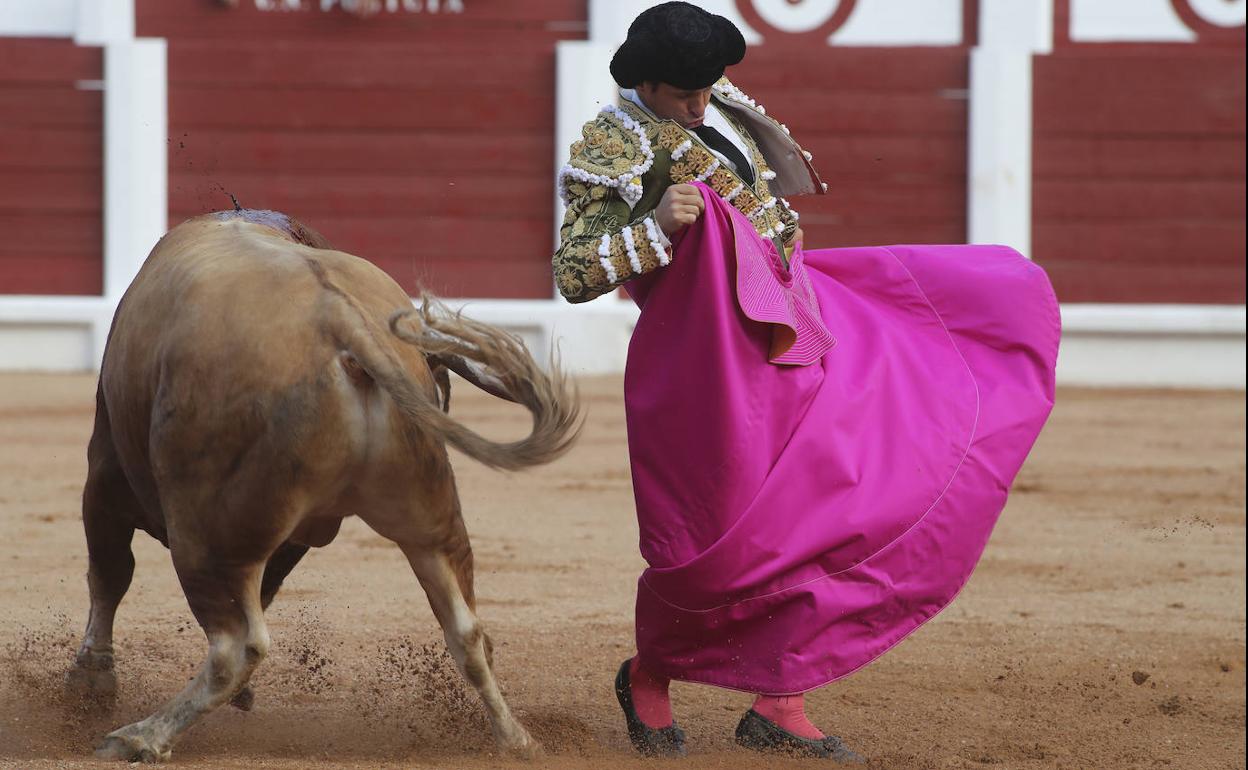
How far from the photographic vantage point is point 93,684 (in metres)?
2.84

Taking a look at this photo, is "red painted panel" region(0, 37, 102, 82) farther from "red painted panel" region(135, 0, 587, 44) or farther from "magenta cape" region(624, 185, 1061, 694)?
"magenta cape" region(624, 185, 1061, 694)

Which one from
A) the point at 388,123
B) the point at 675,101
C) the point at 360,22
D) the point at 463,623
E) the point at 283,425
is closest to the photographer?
the point at 283,425

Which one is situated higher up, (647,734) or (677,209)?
(677,209)

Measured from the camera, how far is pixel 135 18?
30.7ft

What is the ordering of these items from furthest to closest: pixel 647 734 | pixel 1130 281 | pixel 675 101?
pixel 1130 281 → pixel 647 734 → pixel 675 101

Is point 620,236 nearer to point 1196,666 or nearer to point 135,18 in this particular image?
point 1196,666

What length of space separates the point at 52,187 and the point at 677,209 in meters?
7.65

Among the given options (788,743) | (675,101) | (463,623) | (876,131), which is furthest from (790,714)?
(876,131)

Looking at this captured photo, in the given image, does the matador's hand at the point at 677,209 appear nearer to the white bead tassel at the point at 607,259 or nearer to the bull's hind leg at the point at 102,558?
the white bead tassel at the point at 607,259

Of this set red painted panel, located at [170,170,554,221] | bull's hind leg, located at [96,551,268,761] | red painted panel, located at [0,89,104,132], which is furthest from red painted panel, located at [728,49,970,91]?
bull's hind leg, located at [96,551,268,761]

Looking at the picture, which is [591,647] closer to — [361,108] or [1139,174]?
[361,108]

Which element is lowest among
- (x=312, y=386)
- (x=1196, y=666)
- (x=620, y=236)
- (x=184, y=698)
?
(x=1196, y=666)

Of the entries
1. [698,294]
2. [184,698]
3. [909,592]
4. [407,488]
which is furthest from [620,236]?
[184,698]

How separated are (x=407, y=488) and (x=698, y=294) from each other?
1.79 ft
